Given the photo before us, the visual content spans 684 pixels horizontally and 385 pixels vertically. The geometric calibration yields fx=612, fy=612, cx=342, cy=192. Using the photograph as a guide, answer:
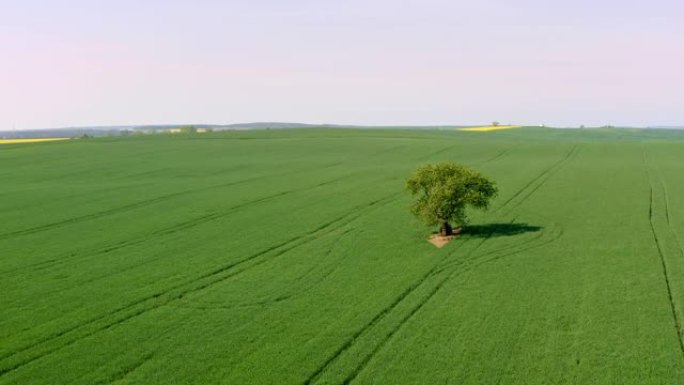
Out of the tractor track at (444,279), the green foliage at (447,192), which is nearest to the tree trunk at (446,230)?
the green foliage at (447,192)

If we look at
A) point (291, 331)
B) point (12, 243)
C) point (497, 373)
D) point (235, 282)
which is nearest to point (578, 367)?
point (497, 373)

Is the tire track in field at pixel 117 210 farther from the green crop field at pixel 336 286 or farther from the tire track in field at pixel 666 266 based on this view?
the tire track in field at pixel 666 266

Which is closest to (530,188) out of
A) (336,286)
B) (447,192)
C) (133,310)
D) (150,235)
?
(447,192)

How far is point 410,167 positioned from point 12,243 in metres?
45.9

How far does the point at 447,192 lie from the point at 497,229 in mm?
4773

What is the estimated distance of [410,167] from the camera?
72.7m

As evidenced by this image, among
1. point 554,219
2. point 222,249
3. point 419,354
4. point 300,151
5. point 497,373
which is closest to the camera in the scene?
point 497,373

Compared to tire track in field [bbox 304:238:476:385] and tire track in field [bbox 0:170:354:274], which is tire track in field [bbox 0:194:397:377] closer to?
tire track in field [bbox 0:170:354:274]

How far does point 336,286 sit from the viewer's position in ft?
89.8

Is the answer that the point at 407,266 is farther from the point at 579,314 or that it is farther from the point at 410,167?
the point at 410,167

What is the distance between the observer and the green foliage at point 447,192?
36.0 meters

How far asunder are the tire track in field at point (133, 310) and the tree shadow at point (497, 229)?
9.47 meters

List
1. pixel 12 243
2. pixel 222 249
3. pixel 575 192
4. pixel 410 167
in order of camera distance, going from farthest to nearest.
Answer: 1. pixel 410 167
2. pixel 575 192
3. pixel 12 243
4. pixel 222 249

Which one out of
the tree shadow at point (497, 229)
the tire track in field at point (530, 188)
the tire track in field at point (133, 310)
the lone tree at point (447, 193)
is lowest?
the tire track in field at point (133, 310)
